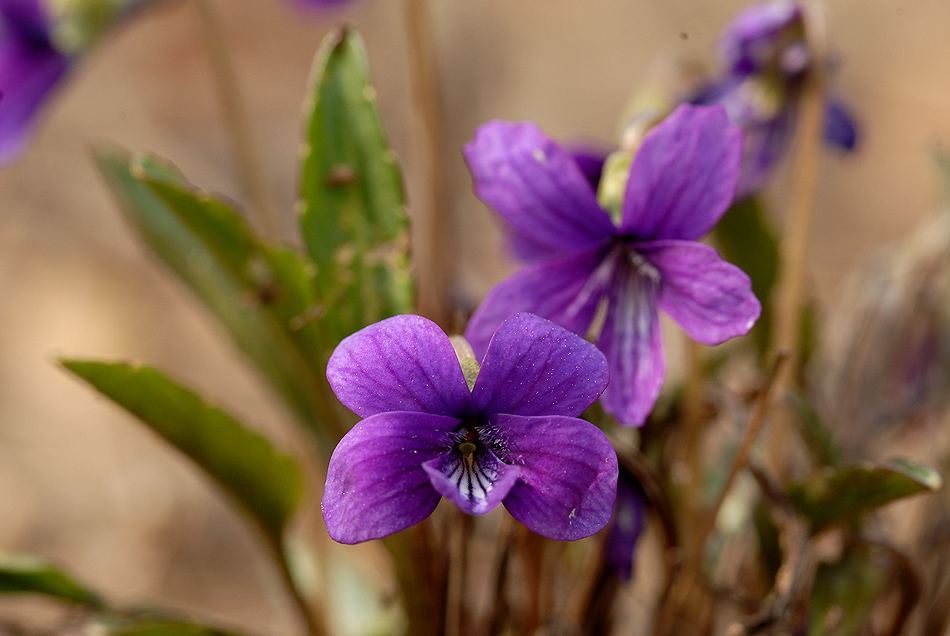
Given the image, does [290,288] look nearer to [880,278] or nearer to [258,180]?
[258,180]

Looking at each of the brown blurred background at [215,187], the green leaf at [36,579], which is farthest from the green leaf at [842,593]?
the brown blurred background at [215,187]

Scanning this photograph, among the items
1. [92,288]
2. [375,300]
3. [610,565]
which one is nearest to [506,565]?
[610,565]

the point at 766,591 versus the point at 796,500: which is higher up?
the point at 796,500

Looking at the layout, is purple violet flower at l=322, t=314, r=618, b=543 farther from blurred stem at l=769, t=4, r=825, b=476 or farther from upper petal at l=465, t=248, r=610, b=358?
blurred stem at l=769, t=4, r=825, b=476

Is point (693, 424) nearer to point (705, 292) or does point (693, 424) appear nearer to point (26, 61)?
point (705, 292)

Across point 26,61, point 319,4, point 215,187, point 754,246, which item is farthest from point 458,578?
point 215,187

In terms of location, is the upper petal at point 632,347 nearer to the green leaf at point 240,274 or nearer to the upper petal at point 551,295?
the upper petal at point 551,295
